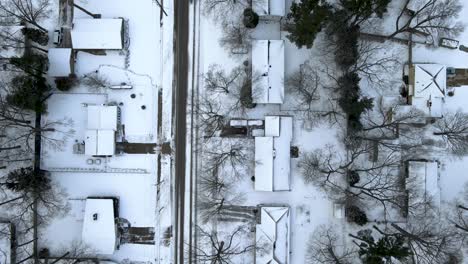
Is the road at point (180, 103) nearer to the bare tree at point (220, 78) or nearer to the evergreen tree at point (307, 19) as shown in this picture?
the bare tree at point (220, 78)

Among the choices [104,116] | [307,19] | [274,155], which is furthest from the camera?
[104,116]

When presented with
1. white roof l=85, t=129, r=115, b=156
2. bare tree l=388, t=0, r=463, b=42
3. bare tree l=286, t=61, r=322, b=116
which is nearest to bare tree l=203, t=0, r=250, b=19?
bare tree l=286, t=61, r=322, b=116

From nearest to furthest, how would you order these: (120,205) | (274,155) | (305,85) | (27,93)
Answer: (27,93), (274,155), (305,85), (120,205)

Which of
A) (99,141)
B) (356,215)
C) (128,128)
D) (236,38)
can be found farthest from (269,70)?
(99,141)

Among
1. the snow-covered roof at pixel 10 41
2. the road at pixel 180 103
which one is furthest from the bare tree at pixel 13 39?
the road at pixel 180 103

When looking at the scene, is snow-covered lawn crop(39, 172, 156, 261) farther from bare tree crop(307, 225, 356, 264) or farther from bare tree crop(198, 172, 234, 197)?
bare tree crop(307, 225, 356, 264)

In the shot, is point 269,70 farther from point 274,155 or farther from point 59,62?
point 59,62
